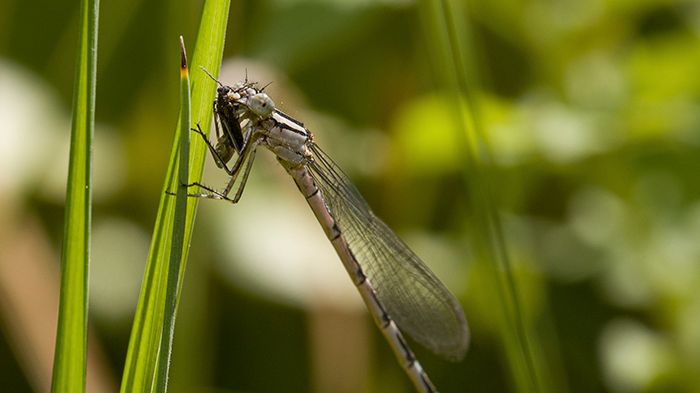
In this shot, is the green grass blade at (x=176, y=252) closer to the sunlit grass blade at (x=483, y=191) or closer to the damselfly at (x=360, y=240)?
the sunlit grass blade at (x=483, y=191)

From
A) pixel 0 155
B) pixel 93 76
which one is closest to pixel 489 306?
pixel 0 155

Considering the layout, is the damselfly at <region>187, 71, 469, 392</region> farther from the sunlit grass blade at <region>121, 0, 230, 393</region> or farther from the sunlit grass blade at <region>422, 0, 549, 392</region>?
the sunlit grass blade at <region>121, 0, 230, 393</region>

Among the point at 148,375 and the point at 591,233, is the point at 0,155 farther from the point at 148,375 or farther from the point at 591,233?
the point at 591,233

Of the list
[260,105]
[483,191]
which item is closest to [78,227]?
[483,191]

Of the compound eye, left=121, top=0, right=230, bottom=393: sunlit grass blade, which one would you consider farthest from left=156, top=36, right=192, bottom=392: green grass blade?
the compound eye

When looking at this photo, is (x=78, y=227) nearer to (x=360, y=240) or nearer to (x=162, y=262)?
(x=162, y=262)

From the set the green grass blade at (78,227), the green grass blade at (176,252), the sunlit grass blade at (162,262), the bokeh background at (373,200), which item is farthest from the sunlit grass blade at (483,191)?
the bokeh background at (373,200)
